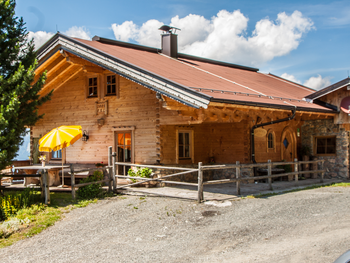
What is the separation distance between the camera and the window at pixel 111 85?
1471 centimetres

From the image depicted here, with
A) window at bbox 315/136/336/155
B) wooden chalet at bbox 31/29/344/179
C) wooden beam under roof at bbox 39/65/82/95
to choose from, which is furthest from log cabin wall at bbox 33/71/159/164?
window at bbox 315/136/336/155

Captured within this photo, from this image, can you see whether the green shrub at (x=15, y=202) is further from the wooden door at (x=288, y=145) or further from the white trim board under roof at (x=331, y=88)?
the white trim board under roof at (x=331, y=88)

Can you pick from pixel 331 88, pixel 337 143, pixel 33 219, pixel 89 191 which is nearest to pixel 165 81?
pixel 89 191

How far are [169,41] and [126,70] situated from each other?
6510mm

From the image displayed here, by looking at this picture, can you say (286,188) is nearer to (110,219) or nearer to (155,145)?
(155,145)

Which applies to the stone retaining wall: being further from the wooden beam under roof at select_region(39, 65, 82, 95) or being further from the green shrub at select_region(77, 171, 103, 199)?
the wooden beam under roof at select_region(39, 65, 82, 95)

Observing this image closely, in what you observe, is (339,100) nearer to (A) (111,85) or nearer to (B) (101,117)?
(A) (111,85)

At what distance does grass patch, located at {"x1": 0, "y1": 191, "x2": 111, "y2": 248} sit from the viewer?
859cm

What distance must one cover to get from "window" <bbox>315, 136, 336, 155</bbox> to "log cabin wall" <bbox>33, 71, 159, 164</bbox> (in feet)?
26.2

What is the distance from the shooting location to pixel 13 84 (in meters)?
10.6

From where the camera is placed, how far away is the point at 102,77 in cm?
1497

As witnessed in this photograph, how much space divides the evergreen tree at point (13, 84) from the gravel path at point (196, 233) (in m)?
2.85

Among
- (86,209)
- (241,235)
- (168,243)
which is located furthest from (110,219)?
(241,235)

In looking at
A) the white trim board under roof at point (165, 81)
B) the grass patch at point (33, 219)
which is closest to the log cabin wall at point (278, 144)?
the white trim board under roof at point (165, 81)
